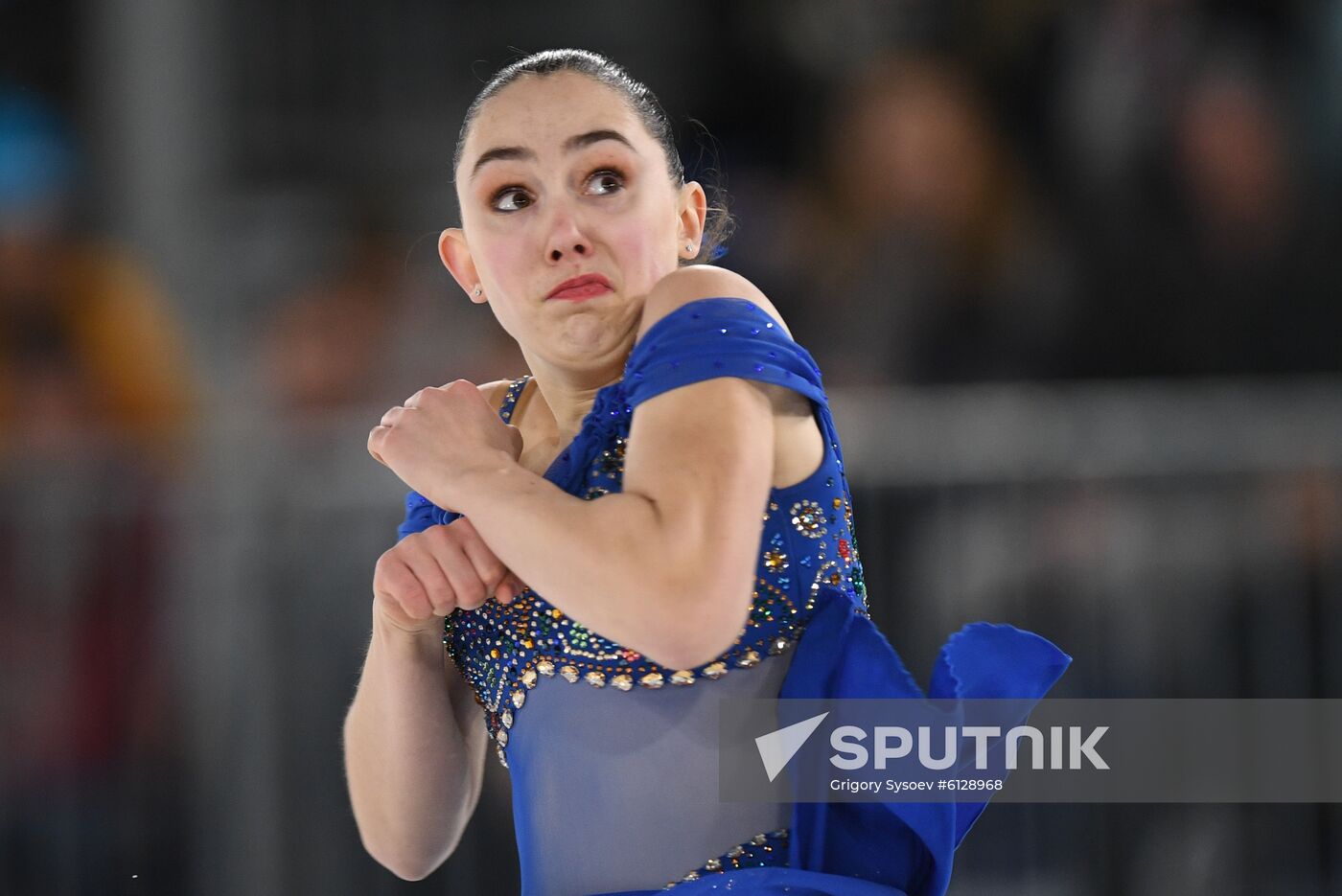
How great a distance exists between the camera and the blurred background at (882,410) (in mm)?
4461

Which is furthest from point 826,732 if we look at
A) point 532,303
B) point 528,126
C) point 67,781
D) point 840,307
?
point 840,307

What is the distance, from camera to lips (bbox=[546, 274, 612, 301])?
2.06 meters

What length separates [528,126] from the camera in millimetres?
2068

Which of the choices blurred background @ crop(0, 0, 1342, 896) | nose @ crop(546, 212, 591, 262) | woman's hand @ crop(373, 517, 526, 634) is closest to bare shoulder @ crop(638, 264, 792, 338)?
nose @ crop(546, 212, 591, 262)

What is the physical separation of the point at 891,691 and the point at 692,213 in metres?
0.68

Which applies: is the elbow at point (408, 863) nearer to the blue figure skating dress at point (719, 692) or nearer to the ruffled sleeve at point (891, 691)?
the blue figure skating dress at point (719, 692)

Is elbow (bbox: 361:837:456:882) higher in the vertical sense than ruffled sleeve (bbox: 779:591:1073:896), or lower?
lower

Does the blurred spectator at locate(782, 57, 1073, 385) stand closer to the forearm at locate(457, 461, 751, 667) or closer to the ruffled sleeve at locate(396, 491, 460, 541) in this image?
the ruffled sleeve at locate(396, 491, 460, 541)

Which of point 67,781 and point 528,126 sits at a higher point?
point 528,126

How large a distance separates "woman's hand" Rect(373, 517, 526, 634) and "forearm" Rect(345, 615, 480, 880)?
11 cm

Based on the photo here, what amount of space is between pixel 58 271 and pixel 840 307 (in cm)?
240

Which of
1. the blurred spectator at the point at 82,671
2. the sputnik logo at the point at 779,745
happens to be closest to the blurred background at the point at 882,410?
the blurred spectator at the point at 82,671

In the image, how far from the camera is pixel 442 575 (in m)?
2.00

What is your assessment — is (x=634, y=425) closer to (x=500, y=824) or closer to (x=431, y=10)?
(x=500, y=824)
